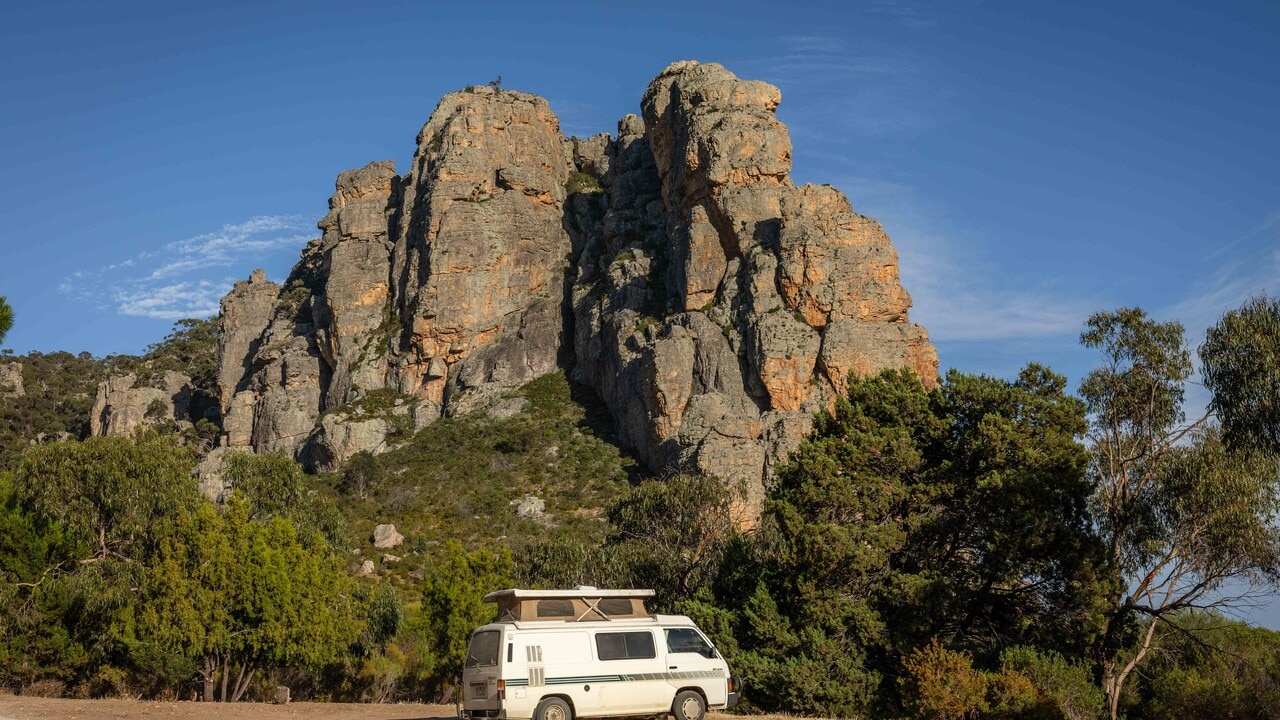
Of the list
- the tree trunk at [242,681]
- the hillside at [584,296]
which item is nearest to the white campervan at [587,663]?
the tree trunk at [242,681]

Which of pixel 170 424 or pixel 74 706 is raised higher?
pixel 170 424

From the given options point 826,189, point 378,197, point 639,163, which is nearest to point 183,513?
point 826,189

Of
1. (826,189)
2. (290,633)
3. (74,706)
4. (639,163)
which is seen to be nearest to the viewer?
(74,706)

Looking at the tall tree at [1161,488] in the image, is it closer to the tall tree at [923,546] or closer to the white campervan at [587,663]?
the tall tree at [923,546]

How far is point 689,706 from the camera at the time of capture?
69.5 ft

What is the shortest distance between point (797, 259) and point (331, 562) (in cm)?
4106

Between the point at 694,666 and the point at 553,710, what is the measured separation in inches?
113

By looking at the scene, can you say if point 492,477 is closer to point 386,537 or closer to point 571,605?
point 386,537

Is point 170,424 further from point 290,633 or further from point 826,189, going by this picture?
point 290,633

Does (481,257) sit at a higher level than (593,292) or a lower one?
higher

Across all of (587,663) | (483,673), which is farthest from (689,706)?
(483,673)

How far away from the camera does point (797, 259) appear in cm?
7075

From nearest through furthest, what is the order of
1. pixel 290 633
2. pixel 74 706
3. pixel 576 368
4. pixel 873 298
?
pixel 74 706
pixel 290 633
pixel 873 298
pixel 576 368

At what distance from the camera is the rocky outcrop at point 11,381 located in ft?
409
